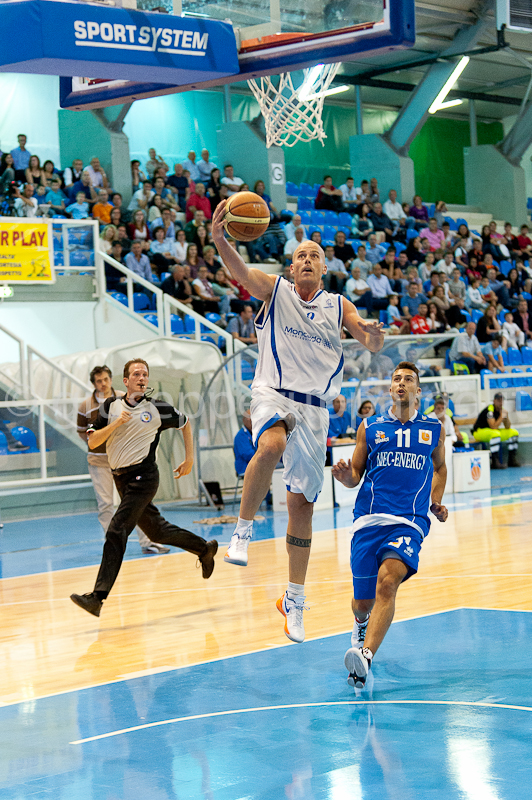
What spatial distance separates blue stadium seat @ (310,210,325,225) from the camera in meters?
23.2

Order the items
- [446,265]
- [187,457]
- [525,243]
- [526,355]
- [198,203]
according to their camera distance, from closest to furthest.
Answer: [187,457], [198,203], [526,355], [446,265], [525,243]

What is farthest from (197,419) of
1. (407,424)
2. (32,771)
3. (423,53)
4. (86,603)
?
(423,53)

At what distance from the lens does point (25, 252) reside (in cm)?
1605

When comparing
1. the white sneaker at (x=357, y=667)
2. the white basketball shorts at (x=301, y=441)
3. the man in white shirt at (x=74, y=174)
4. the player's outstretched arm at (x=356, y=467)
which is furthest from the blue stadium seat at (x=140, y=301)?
the white sneaker at (x=357, y=667)

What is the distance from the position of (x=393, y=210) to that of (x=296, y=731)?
20975mm

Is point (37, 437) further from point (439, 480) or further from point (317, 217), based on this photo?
point (317, 217)

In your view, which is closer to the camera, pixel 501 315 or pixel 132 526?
pixel 132 526

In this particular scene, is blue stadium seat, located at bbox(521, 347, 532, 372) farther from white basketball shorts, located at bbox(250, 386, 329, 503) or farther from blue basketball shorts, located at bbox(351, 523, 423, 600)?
blue basketball shorts, located at bbox(351, 523, 423, 600)

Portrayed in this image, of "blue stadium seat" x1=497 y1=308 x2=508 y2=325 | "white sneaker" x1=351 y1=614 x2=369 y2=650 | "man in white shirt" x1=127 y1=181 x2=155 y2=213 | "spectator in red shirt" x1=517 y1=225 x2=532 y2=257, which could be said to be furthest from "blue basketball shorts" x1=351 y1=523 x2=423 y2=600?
"spectator in red shirt" x1=517 y1=225 x2=532 y2=257

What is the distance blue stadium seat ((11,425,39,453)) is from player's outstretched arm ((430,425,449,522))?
866 centimetres

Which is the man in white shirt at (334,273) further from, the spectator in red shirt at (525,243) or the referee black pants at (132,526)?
the referee black pants at (132,526)

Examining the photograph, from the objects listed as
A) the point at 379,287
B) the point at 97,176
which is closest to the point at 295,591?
the point at 97,176

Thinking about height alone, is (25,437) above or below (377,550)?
below

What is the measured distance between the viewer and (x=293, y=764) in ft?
14.0
